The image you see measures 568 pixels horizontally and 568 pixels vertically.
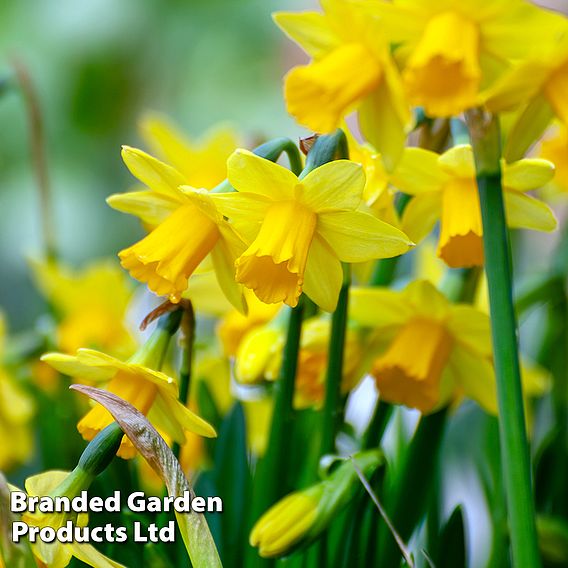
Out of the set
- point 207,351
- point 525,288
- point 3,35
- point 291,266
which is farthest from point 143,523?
point 3,35

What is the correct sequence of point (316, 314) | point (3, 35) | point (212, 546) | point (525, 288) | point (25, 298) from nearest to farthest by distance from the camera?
point (212, 546), point (316, 314), point (525, 288), point (25, 298), point (3, 35)

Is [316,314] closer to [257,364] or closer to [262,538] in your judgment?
[257,364]

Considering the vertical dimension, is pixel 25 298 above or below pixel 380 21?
below

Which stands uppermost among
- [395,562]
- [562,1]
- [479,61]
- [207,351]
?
[562,1]

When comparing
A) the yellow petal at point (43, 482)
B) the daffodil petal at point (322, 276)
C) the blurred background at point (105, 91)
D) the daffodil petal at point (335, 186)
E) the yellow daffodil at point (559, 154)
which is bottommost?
the yellow petal at point (43, 482)

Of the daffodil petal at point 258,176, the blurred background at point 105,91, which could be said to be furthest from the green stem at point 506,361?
the blurred background at point 105,91

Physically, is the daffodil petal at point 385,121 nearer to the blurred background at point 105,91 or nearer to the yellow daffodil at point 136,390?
the yellow daffodil at point 136,390

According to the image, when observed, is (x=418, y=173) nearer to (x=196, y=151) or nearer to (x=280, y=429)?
(x=280, y=429)
